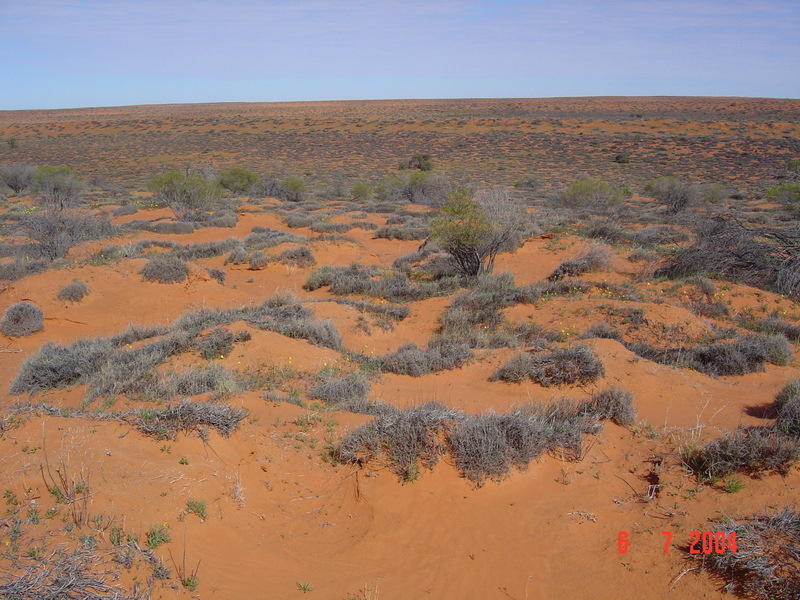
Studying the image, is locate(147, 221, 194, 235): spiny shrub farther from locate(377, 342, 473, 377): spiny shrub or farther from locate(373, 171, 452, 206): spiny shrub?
locate(377, 342, 473, 377): spiny shrub

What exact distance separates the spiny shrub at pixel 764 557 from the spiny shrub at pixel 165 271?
1167cm

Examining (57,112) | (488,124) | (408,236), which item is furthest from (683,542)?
(57,112)

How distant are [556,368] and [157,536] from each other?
5097mm

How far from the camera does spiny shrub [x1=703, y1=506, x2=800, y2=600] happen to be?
3.11 metres

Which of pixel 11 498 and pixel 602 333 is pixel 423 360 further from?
pixel 11 498

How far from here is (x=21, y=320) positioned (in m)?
9.79

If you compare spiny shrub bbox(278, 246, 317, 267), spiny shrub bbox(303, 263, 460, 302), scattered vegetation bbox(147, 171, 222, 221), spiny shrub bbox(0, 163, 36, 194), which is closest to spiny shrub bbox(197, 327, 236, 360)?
spiny shrub bbox(303, 263, 460, 302)

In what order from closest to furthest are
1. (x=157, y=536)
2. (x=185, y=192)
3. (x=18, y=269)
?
(x=157, y=536)
(x=18, y=269)
(x=185, y=192)

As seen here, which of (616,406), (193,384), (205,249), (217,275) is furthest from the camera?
(205,249)

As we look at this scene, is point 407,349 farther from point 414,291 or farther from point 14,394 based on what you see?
point 14,394

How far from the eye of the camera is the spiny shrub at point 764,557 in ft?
10.2

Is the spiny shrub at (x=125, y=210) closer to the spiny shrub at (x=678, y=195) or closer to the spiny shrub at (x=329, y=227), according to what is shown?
the spiny shrub at (x=329, y=227)

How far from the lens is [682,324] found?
28.1ft

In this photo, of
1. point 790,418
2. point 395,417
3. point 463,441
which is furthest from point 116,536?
point 790,418
